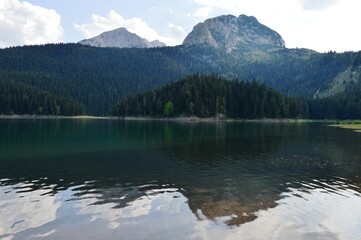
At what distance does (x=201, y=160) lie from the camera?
54.6 meters

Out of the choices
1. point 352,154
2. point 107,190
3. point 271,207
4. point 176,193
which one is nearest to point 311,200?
point 271,207

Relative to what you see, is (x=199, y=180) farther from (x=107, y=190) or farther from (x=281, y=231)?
(x=281, y=231)

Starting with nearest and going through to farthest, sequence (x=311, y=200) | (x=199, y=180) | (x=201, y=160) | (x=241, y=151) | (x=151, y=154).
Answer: (x=311, y=200), (x=199, y=180), (x=201, y=160), (x=151, y=154), (x=241, y=151)

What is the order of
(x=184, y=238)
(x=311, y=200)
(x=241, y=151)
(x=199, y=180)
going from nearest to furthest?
(x=184, y=238), (x=311, y=200), (x=199, y=180), (x=241, y=151)

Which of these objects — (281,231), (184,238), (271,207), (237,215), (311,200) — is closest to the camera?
(184,238)

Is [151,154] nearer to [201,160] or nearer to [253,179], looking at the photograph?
[201,160]

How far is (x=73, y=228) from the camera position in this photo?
22.7 m

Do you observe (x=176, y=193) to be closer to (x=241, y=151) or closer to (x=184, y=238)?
(x=184, y=238)

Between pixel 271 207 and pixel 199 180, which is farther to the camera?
pixel 199 180

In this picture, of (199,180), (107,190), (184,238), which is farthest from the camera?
(199,180)

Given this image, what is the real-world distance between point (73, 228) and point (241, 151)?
154 ft

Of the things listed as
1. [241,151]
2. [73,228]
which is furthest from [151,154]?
[73,228]

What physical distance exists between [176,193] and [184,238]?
11.6m

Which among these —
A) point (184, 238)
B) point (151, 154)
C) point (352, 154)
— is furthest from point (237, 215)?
point (352, 154)
